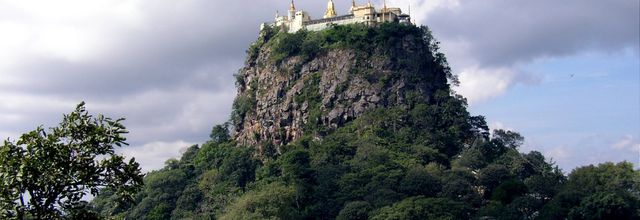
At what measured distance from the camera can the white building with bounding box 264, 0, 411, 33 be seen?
10306 centimetres

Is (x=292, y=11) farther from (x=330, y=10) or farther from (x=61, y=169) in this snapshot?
(x=61, y=169)

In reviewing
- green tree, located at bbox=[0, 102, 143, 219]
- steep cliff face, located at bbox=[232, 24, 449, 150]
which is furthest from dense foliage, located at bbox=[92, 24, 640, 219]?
green tree, located at bbox=[0, 102, 143, 219]

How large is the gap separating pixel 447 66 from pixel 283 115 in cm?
2127

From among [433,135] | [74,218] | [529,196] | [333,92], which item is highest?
[333,92]

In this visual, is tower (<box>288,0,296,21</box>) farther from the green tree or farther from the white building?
the green tree

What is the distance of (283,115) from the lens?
9906 cm

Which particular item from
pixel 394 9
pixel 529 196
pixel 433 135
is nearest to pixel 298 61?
pixel 394 9

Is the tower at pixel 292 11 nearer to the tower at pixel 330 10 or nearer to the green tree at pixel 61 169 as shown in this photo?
the tower at pixel 330 10

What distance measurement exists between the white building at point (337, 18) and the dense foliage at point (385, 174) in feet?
7.63

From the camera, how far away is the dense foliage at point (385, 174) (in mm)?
69188

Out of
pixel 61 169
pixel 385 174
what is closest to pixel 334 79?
pixel 385 174

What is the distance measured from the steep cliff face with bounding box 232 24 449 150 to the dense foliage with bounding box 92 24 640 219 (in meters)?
0.29

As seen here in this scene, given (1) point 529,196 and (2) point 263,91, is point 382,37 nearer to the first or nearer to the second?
(2) point 263,91

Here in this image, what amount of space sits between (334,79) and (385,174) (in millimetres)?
23172
